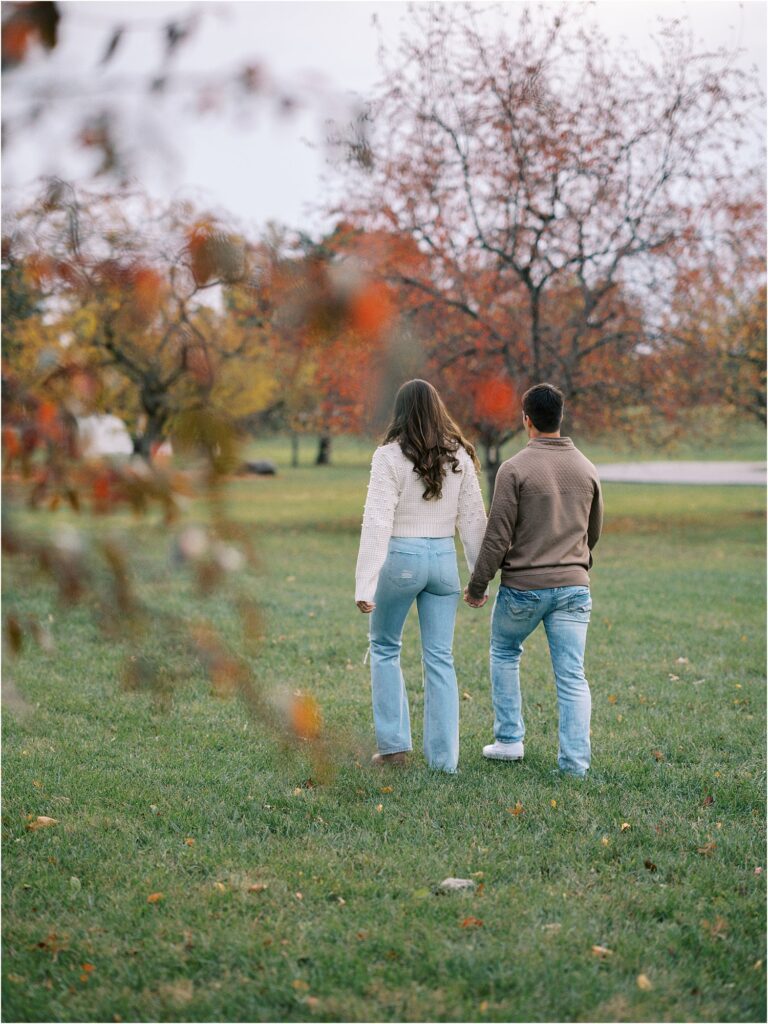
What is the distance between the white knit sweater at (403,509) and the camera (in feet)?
16.0

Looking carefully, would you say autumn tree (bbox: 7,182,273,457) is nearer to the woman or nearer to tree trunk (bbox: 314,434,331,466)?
the woman

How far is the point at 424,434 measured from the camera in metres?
4.97

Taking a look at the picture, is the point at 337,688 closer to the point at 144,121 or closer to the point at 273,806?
the point at 273,806

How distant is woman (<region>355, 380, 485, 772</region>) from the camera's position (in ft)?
16.2

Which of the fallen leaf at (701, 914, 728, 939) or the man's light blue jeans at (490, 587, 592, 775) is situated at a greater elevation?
the man's light blue jeans at (490, 587, 592, 775)

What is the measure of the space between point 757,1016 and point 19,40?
3123mm

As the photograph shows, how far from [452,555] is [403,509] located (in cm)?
33

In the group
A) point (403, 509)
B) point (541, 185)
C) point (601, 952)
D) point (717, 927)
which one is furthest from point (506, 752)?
point (541, 185)

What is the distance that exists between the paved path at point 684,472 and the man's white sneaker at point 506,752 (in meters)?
28.5

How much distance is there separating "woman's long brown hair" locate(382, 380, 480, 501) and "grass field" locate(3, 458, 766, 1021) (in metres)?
1.46

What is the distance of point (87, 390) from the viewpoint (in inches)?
69.0

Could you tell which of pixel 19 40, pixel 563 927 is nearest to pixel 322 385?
pixel 563 927

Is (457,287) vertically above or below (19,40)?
above

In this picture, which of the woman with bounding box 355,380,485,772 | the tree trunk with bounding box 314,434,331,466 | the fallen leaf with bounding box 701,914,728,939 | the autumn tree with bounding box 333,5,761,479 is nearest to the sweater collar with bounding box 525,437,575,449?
the woman with bounding box 355,380,485,772
